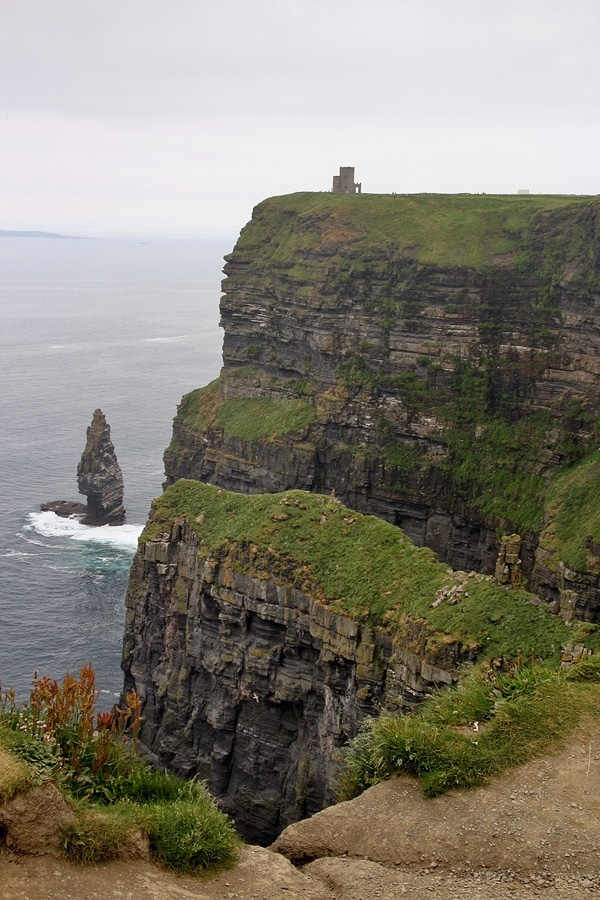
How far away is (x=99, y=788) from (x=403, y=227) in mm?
82224

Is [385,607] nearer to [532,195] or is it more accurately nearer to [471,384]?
[471,384]

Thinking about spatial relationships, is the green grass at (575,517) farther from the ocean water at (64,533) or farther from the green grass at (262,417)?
the ocean water at (64,533)

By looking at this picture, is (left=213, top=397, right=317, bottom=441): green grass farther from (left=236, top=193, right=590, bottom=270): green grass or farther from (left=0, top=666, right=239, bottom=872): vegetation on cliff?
(left=0, top=666, right=239, bottom=872): vegetation on cliff

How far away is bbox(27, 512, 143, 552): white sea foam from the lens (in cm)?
11250

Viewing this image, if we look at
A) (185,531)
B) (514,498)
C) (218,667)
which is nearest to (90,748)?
(218,667)

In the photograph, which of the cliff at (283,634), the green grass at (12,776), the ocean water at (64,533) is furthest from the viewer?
the ocean water at (64,533)

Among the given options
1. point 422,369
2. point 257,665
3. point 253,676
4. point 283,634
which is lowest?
point 253,676

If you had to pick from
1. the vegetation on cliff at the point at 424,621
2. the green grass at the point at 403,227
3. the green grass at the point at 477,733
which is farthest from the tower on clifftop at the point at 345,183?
the green grass at the point at 477,733

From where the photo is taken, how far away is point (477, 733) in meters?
28.2

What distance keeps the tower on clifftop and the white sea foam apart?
42.0m

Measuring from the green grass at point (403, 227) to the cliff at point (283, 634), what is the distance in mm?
44261

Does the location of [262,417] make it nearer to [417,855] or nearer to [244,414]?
[244,414]

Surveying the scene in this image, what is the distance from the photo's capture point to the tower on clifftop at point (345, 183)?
119 m

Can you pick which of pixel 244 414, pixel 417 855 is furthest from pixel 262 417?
pixel 417 855
